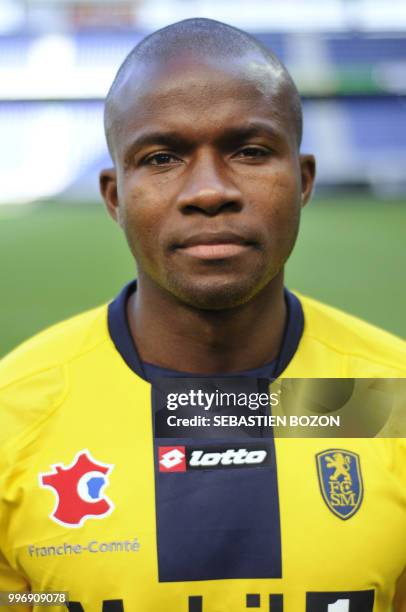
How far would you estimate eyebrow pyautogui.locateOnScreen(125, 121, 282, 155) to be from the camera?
58.9 inches

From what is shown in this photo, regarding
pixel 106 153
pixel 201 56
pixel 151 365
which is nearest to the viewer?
pixel 201 56

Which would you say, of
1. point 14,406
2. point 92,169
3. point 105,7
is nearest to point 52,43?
point 105,7

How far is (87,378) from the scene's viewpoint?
163 cm

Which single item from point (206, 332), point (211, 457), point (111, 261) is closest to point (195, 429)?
point (211, 457)

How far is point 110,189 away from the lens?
175 cm

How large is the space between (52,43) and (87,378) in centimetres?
144

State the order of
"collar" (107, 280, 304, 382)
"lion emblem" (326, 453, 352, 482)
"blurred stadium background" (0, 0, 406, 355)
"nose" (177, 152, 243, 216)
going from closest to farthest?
"nose" (177, 152, 243, 216) → "lion emblem" (326, 453, 352, 482) → "collar" (107, 280, 304, 382) → "blurred stadium background" (0, 0, 406, 355)

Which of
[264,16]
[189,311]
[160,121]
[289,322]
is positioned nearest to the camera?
[160,121]

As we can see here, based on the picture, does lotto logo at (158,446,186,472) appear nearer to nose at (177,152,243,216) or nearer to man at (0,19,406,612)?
man at (0,19,406,612)

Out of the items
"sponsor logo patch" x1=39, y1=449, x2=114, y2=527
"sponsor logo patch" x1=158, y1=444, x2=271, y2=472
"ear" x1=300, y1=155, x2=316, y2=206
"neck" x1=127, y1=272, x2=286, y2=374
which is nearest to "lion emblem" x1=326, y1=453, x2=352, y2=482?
"sponsor logo patch" x1=158, y1=444, x2=271, y2=472

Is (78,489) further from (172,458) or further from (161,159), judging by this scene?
(161,159)

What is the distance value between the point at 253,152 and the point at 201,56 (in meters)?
0.19

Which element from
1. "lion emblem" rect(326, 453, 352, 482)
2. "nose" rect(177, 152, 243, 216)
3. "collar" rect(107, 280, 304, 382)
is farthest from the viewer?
"collar" rect(107, 280, 304, 382)

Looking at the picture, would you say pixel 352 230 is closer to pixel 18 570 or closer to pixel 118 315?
pixel 118 315
